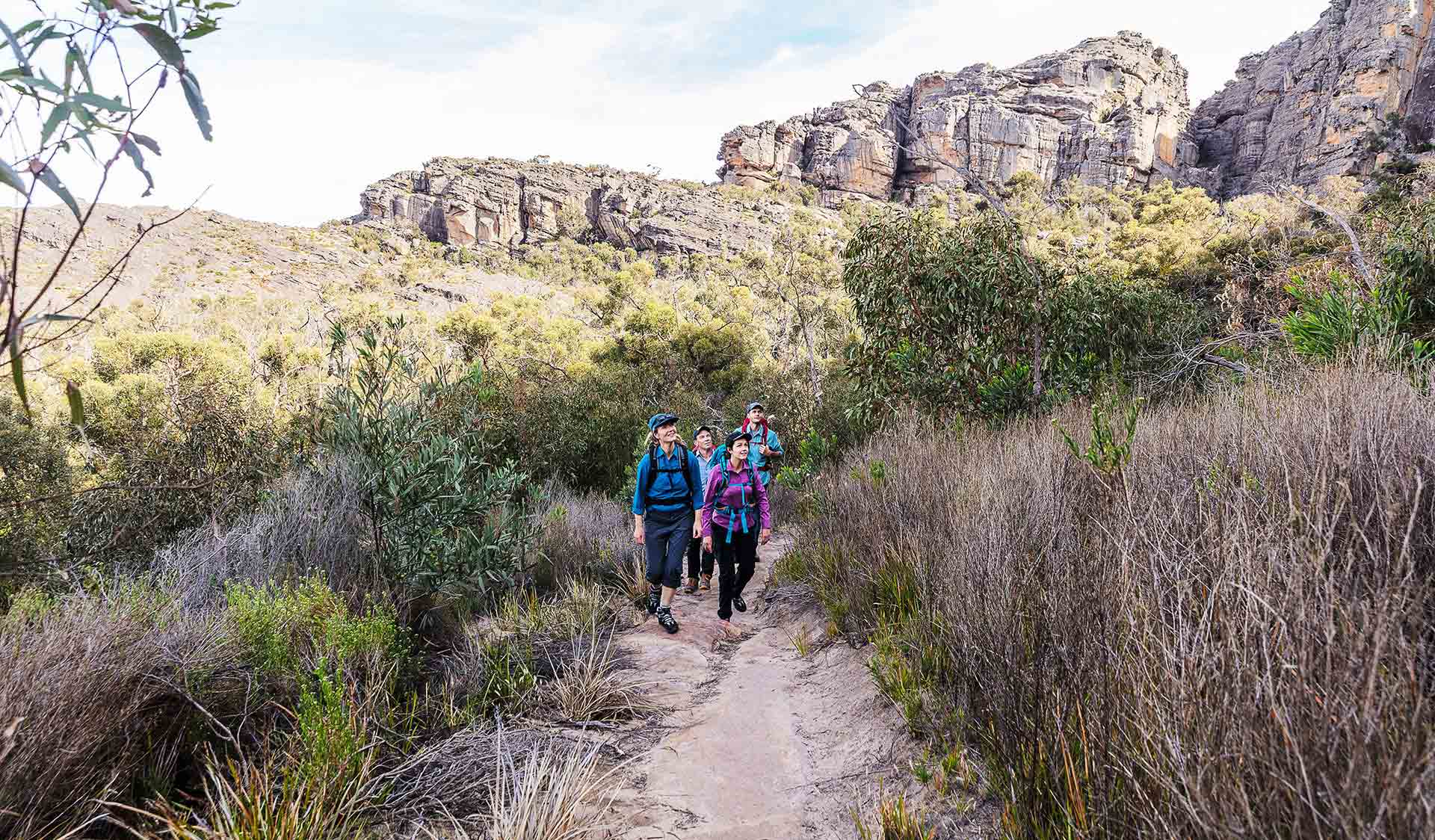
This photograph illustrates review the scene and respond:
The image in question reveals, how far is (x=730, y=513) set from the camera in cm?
596

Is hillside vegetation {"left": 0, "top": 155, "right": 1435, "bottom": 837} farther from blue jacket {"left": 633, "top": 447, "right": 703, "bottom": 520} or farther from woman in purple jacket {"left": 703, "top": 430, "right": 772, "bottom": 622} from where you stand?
blue jacket {"left": 633, "top": 447, "right": 703, "bottom": 520}

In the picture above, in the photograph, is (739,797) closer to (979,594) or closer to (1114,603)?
(979,594)

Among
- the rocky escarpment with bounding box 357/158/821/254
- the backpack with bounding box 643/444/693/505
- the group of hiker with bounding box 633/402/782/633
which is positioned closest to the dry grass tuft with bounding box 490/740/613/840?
the group of hiker with bounding box 633/402/782/633

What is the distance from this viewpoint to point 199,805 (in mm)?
2752

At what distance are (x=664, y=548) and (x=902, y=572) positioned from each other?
226cm

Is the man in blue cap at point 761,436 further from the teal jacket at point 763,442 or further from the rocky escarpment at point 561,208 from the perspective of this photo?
the rocky escarpment at point 561,208

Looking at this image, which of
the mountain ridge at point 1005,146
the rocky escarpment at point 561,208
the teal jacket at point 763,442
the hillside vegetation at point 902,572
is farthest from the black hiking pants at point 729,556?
the rocky escarpment at point 561,208

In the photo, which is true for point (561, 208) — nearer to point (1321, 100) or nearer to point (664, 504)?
point (1321, 100)

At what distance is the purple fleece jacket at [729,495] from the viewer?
597 cm

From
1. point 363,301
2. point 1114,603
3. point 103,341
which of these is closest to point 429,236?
point 363,301

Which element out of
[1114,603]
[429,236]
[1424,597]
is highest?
[429,236]

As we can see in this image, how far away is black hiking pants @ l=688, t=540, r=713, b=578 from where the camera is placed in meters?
7.42

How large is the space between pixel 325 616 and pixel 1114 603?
14.1ft

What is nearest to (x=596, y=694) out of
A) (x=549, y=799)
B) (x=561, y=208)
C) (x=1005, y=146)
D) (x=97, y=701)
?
(x=549, y=799)
